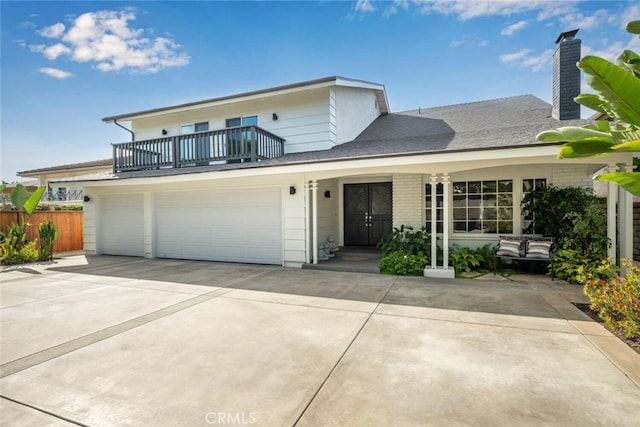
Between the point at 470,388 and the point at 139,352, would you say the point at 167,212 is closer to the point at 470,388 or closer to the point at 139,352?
the point at 139,352

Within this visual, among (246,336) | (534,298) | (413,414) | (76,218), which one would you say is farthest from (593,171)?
(76,218)

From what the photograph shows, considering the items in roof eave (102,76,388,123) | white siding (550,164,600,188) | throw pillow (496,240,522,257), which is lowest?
throw pillow (496,240,522,257)

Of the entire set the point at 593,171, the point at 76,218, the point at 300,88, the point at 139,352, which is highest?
the point at 300,88

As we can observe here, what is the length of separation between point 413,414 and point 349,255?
290 inches

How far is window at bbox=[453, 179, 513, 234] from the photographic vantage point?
28.0 feet

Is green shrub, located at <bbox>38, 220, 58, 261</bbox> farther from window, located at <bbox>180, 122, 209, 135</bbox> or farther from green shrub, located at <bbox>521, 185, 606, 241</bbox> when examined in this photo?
green shrub, located at <bbox>521, 185, 606, 241</bbox>

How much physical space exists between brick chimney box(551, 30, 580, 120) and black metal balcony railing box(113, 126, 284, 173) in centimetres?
819

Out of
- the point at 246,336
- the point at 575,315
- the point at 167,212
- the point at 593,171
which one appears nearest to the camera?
the point at 246,336

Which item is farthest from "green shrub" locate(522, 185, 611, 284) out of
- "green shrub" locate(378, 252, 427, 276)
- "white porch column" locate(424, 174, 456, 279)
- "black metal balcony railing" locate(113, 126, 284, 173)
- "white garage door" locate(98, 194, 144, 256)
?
"white garage door" locate(98, 194, 144, 256)

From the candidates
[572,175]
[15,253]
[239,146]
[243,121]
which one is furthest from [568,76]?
[15,253]

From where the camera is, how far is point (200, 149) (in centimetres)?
1019

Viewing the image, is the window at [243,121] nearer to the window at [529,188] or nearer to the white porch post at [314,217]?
the white porch post at [314,217]

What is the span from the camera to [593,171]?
8094 millimetres

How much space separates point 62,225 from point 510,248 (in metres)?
16.4
